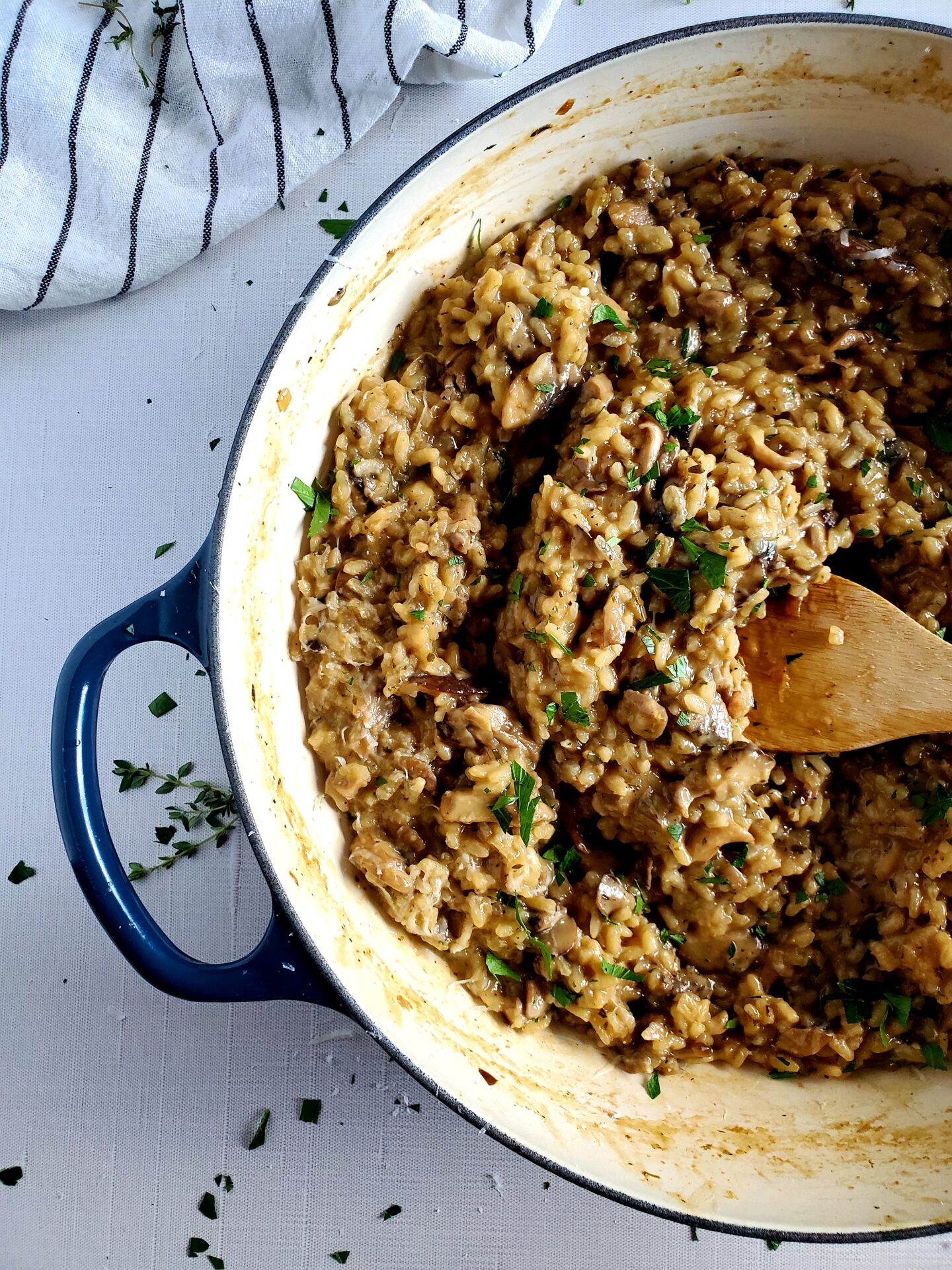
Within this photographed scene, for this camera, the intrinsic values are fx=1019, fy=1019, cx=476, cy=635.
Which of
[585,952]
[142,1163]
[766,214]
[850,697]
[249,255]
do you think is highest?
[766,214]

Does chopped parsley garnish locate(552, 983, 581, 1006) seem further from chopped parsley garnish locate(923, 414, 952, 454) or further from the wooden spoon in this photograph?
chopped parsley garnish locate(923, 414, 952, 454)

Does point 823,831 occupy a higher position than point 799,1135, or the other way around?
point 823,831

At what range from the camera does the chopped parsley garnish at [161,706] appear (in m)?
3.53

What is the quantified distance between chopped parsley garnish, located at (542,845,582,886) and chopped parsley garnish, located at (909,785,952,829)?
1.00m

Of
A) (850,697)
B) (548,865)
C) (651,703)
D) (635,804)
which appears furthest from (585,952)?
(850,697)

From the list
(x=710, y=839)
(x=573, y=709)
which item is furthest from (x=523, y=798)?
(x=710, y=839)

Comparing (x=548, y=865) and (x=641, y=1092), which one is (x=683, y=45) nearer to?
(x=548, y=865)

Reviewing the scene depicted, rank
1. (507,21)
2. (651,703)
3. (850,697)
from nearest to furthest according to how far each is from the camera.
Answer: (651,703) < (850,697) < (507,21)

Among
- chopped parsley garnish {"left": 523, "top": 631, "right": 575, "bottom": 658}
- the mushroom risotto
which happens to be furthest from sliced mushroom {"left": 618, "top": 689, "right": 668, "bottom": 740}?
chopped parsley garnish {"left": 523, "top": 631, "right": 575, "bottom": 658}

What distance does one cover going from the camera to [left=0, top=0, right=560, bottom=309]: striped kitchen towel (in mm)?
3383

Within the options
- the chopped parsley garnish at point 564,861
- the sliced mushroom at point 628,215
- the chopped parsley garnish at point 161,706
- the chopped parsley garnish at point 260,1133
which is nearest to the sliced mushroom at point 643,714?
the chopped parsley garnish at point 564,861

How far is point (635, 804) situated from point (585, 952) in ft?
1.46

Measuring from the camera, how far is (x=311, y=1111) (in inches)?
132

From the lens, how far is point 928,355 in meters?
3.13
